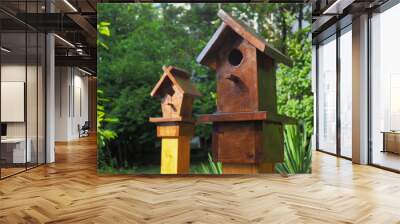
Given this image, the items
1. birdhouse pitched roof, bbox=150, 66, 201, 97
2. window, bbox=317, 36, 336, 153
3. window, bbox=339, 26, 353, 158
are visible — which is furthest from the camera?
window, bbox=317, 36, 336, 153

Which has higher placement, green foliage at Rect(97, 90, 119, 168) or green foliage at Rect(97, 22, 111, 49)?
green foliage at Rect(97, 22, 111, 49)

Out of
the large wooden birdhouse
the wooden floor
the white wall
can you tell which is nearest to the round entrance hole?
the large wooden birdhouse

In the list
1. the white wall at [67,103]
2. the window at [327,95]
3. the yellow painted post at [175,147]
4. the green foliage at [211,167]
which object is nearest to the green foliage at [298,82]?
the green foliage at [211,167]

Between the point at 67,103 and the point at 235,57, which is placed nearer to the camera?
the point at 235,57

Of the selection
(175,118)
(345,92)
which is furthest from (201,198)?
(345,92)

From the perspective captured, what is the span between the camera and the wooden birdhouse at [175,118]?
5.16 m

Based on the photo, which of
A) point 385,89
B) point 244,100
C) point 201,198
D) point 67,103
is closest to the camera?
point 201,198

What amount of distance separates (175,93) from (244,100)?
2.74ft

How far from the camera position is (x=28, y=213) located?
140 inches

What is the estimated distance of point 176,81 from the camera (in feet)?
16.9

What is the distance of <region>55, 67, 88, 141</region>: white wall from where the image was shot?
14000 millimetres

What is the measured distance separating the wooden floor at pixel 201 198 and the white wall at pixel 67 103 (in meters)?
8.26

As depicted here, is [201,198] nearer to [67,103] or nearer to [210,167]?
[210,167]

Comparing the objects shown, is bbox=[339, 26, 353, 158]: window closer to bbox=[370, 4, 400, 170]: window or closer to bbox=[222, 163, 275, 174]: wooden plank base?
bbox=[370, 4, 400, 170]: window
